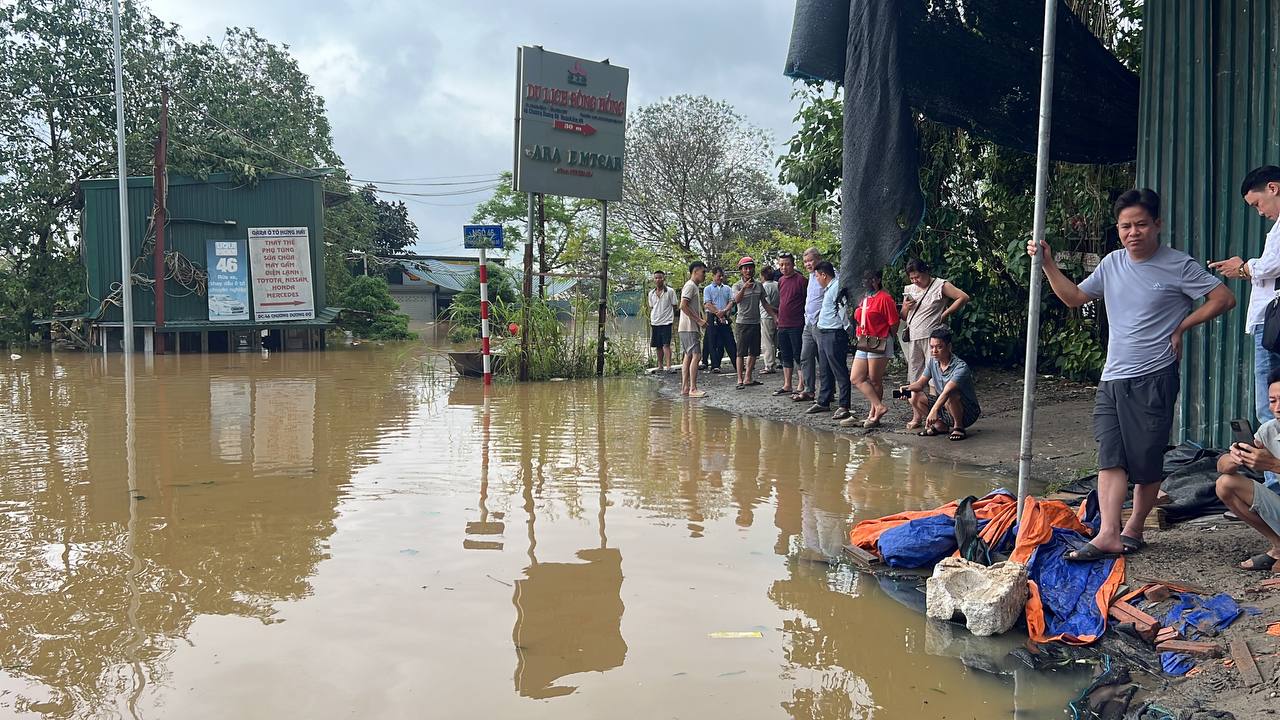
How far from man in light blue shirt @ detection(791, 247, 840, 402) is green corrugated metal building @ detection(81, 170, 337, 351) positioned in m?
16.0

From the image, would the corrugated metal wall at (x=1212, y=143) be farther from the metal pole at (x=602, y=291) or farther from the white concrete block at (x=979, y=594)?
the metal pole at (x=602, y=291)

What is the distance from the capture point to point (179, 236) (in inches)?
842

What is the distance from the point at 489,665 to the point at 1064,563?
2.48 meters

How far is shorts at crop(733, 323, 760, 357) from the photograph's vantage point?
470 inches

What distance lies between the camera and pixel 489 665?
3338 mm

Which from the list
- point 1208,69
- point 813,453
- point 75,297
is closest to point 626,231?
point 75,297

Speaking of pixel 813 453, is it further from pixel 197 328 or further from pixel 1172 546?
pixel 197 328

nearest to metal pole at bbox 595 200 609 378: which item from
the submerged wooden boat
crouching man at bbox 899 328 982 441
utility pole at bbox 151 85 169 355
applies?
the submerged wooden boat

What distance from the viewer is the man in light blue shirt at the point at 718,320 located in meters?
12.9

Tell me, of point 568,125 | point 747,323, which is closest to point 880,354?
point 747,323

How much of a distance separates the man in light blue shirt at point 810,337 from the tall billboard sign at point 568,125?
438 cm

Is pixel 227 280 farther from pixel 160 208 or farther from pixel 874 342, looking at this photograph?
pixel 874 342

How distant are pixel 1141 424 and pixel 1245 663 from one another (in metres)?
1.24

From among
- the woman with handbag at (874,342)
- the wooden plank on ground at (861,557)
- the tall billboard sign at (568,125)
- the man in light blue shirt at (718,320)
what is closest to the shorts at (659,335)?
the man in light blue shirt at (718,320)
